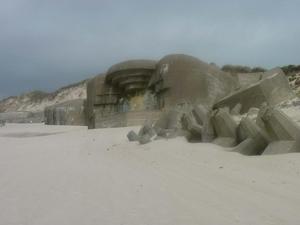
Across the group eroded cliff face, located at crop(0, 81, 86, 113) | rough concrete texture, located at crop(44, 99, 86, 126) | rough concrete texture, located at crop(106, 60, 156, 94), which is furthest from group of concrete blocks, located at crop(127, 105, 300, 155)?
eroded cliff face, located at crop(0, 81, 86, 113)

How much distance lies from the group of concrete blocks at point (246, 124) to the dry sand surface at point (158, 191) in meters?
0.32

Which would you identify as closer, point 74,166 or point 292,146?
point 292,146

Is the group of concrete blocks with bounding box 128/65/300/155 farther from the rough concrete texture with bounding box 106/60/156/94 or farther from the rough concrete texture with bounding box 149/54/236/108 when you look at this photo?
the rough concrete texture with bounding box 106/60/156/94

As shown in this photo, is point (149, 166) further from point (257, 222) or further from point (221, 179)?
point (257, 222)

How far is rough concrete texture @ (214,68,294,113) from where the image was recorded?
8453 millimetres

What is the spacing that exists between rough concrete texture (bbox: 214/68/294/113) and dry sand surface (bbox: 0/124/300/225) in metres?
2.55

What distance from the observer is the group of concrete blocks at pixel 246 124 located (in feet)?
17.4

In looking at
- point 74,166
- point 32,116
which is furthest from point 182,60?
point 32,116

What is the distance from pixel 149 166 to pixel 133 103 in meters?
14.8

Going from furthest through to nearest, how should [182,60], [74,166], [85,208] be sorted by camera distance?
[182,60], [74,166], [85,208]

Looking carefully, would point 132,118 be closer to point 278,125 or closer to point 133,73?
point 133,73

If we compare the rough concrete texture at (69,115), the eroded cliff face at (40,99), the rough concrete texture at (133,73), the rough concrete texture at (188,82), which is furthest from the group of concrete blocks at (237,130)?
the eroded cliff face at (40,99)

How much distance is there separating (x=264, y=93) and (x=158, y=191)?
508 centimetres

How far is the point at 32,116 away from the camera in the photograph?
4400 centimetres
